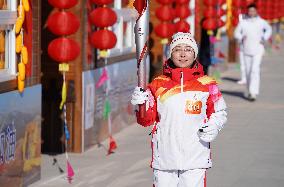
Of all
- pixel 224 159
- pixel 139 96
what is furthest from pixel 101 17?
pixel 139 96

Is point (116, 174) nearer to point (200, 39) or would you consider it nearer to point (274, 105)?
point (274, 105)

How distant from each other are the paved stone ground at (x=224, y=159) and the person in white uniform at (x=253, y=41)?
4.35 feet

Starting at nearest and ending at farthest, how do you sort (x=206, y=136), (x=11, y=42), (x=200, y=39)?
(x=206, y=136)
(x=11, y=42)
(x=200, y=39)

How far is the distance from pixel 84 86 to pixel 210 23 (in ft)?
25.1

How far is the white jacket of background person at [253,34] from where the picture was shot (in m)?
19.1

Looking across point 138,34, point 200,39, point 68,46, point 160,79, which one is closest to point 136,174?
point 68,46

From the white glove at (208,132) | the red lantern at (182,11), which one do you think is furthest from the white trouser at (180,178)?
the red lantern at (182,11)

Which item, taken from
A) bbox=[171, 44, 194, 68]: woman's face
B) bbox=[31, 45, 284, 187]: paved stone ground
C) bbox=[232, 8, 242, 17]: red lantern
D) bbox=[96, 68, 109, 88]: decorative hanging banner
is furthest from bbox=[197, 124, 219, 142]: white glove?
bbox=[232, 8, 242, 17]: red lantern

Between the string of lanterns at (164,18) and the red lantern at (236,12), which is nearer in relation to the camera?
the string of lanterns at (164,18)

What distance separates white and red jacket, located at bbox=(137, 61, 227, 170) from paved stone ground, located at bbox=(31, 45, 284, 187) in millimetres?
3384

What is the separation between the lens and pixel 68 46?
34.9 ft

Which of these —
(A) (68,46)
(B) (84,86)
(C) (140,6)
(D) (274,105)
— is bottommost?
(D) (274,105)

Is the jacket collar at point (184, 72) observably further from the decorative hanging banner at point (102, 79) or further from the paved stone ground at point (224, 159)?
the decorative hanging banner at point (102, 79)

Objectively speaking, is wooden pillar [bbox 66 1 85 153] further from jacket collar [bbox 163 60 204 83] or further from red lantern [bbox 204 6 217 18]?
red lantern [bbox 204 6 217 18]
